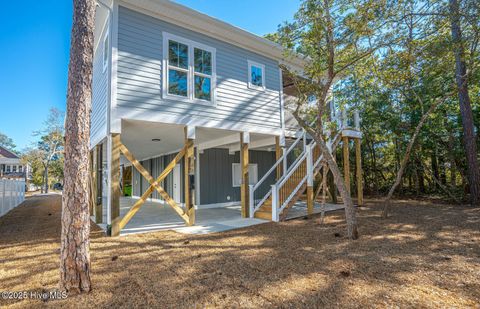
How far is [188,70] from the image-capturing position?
23.2 ft

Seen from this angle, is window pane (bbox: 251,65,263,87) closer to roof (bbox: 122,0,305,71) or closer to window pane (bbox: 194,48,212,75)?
roof (bbox: 122,0,305,71)

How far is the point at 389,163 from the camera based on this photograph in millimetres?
14055

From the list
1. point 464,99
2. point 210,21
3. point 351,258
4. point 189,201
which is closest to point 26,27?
point 210,21

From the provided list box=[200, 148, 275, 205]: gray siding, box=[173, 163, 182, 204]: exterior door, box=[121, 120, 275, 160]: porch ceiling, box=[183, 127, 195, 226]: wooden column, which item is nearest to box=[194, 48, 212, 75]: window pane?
box=[121, 120, 275, 160]: porch ceiling

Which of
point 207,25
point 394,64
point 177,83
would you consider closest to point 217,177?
point 177,83

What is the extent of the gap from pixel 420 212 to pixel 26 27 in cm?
1460

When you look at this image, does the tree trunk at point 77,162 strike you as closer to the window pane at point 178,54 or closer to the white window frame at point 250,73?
the window pane at point 178,54

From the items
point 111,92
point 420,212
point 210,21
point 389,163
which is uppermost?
point 210,21

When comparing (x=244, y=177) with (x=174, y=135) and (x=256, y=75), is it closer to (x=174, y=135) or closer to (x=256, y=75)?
(x=174, y=135)

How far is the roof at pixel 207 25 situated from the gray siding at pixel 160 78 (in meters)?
0.16

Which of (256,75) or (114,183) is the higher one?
(256,75)

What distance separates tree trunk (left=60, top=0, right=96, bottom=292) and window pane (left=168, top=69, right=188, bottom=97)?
3.77 meters

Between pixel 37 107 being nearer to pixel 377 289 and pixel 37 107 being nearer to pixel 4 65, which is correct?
pixel 4 65

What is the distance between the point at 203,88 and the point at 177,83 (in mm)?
780
